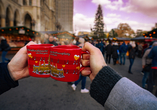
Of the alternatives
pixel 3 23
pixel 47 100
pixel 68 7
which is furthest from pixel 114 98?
pixel 68 7

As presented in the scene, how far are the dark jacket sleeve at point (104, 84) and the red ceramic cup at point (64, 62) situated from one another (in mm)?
228

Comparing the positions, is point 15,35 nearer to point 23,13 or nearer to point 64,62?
point 64,62

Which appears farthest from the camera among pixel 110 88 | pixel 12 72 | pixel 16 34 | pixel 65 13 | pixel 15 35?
pixel 65 13

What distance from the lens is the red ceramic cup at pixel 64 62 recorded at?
0.87m

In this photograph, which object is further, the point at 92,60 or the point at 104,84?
the point at 92,60

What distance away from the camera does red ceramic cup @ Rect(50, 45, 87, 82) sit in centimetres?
87

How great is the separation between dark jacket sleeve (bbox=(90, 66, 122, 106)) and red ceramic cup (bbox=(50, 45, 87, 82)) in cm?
23

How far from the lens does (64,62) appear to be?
0.88 m

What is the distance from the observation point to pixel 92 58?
1.02 meters

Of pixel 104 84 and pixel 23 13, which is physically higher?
pixel 23 13

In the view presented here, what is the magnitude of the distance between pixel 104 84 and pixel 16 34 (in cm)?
1468

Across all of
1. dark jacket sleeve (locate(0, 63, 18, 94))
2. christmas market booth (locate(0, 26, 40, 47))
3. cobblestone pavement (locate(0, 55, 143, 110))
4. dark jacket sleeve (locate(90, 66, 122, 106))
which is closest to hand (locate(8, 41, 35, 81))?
dark jacket sleeve (locate(0, 63, 18, 94))

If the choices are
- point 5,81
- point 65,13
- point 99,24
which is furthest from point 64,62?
point 65,13

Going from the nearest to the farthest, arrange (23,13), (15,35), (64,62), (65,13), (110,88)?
(110,88)
(64,62)
(15,35)
(23,13)
(65,13)
